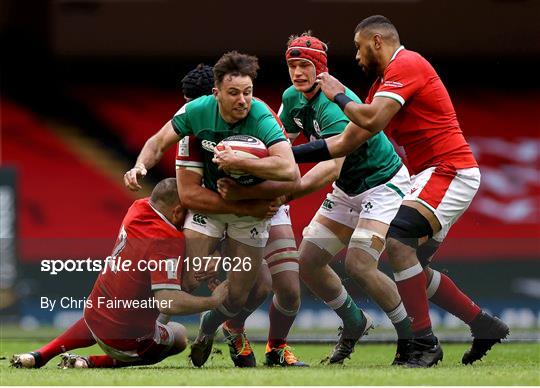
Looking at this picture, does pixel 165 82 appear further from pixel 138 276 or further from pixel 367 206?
pixel 138 276

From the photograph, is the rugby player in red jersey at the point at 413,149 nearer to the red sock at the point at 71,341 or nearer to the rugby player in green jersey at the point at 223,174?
the rugby player in green jersey at the point at 223,174

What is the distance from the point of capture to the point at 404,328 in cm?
789

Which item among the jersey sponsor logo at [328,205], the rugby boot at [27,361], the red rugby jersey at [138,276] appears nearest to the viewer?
the red rugby jersey at [138,276]

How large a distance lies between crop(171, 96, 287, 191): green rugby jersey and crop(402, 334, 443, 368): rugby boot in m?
1.48

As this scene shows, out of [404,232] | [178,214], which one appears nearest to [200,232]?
[178,214]

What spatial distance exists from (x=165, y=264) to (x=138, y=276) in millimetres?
205

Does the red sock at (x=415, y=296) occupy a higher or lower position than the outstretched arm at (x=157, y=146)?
lower

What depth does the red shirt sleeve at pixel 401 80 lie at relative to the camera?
302 inches

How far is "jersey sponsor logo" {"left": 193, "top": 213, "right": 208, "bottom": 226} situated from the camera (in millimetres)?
7695

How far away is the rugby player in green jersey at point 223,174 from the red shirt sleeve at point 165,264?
14cm

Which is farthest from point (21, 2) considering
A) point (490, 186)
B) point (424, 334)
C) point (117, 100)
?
point (424, 334)

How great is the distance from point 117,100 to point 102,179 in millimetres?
1066

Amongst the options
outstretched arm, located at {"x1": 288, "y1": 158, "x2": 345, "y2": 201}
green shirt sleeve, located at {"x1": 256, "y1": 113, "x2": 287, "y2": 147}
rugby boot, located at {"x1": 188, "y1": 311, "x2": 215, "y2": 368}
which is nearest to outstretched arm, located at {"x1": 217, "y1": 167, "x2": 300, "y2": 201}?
outstretched arm, located at {"x1": 288, "y1": 158, "x2": 345, "y2": 201}

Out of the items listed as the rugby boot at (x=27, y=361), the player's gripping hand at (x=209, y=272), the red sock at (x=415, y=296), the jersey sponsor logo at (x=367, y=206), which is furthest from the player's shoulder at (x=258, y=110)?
the rugby boot at (x=27, y=361)
